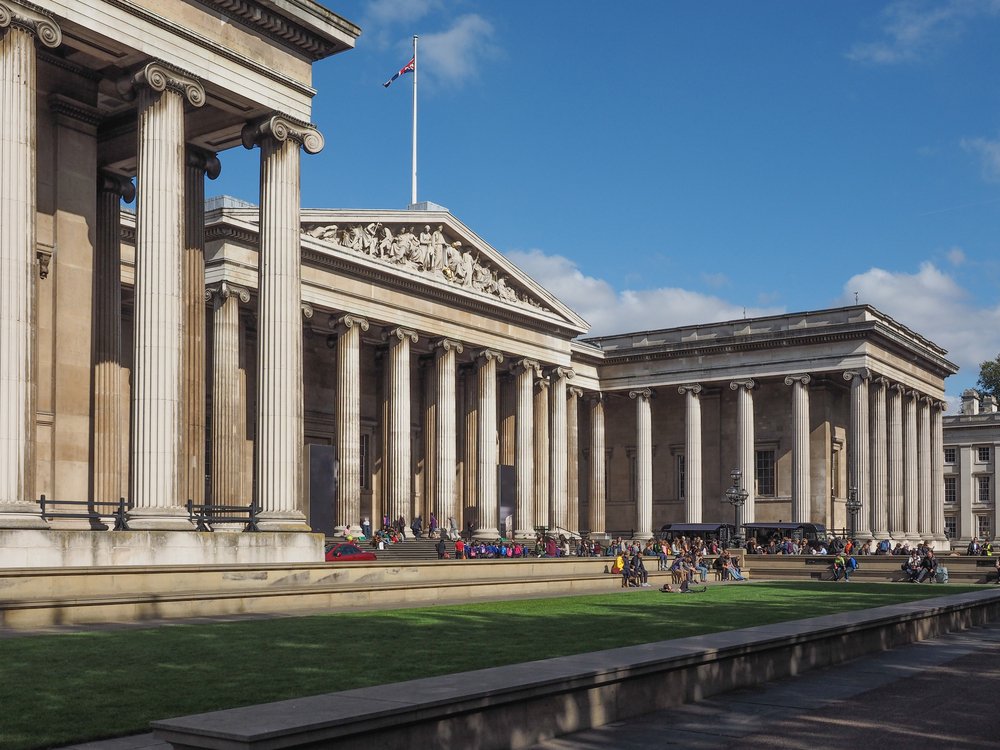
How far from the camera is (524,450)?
210 feet

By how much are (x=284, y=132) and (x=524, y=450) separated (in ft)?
121

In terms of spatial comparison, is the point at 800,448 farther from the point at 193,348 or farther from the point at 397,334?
the point at 193,348

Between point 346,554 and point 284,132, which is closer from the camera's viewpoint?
point 284,132

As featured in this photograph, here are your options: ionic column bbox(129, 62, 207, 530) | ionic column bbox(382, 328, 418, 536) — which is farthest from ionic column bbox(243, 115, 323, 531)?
ionic column bbox(382, 328, 418, 536)

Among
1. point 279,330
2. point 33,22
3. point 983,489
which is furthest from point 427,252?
point 983,489

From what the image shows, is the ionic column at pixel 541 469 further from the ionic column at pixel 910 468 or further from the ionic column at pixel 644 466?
the ionic column at pixel 910 468

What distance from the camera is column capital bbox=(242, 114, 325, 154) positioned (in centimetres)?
2928

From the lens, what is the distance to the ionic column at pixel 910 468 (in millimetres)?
74250

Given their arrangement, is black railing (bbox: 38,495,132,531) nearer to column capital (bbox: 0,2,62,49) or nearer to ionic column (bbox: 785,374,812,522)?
column capital (bbox: 0,2,62,49)

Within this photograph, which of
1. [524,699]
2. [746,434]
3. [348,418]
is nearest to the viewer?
[524,699]

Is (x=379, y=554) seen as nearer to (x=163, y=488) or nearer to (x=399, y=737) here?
(x=163, y=488)

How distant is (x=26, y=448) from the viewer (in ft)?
75.2

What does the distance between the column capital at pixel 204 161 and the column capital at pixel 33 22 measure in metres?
6.21

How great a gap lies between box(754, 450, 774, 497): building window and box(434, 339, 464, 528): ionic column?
25666 mm
